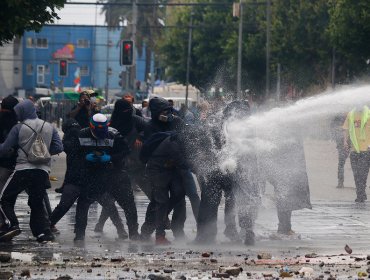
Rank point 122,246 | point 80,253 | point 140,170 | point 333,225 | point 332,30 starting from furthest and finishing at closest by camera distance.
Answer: point 332,30, point 140,170, point 333,225, point 122,246, point 80,253

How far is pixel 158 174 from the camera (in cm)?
1461

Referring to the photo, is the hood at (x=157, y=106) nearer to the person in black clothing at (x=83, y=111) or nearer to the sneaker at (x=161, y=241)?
the sneaker at (x=161, y=241)

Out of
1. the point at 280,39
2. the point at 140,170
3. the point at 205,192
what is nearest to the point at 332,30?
the point at 280,39

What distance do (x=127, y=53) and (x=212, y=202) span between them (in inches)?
1043

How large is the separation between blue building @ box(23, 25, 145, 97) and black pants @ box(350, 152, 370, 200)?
10721 cm

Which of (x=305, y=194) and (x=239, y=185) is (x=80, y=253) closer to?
(x=239, y=185)

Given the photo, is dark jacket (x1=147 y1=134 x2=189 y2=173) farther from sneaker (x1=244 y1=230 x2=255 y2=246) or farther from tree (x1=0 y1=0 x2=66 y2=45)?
tree (x1=0 y1=0 x2=66 y2=45)

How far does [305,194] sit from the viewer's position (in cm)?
1522

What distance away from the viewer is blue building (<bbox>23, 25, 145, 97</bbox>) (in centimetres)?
12888

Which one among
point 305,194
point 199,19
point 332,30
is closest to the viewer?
point 305,194

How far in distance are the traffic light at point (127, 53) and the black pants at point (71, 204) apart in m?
25.3

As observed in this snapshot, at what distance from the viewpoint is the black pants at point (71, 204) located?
1466cm

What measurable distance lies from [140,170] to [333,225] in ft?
10.00

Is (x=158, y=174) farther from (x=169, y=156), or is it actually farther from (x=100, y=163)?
(x=100, y=163)
